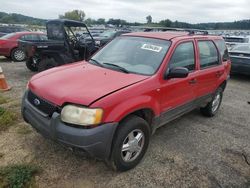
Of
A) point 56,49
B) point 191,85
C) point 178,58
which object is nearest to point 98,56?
point 178,58

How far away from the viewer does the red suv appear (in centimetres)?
285

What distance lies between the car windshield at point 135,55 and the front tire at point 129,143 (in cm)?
79

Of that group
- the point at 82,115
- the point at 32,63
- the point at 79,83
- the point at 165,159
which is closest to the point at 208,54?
the point at 165,159

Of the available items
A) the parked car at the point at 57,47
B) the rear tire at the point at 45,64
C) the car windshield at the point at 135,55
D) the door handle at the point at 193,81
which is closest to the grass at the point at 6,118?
the car windshield at the point at 135,55

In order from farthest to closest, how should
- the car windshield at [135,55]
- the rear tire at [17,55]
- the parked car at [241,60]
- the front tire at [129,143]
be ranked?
1. the rear tire at [17,55]
2. the parked car at [241,60]
3. the car windshield at [135,55]
4. the front tire at [129,143]

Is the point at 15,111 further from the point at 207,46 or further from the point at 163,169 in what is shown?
the point at 207,46

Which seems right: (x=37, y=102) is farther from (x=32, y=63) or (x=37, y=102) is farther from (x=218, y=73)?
(x=32, y=63)

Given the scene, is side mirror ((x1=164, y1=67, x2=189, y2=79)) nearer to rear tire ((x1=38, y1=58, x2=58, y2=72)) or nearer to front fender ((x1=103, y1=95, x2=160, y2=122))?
front fender ((x1=103, y1=95, x2=160, y2=122))

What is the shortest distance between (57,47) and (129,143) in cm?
594

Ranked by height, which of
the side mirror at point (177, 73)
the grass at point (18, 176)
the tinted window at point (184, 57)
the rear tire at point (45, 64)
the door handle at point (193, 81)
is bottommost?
the grass at point (18, 176)

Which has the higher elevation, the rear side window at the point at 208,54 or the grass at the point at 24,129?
the rear side window at the point at 208,54

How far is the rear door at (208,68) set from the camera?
4613 millimetres

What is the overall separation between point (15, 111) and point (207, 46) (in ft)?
13.0

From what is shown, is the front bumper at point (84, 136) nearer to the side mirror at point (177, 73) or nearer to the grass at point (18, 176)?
the grass at point (18, 176)
